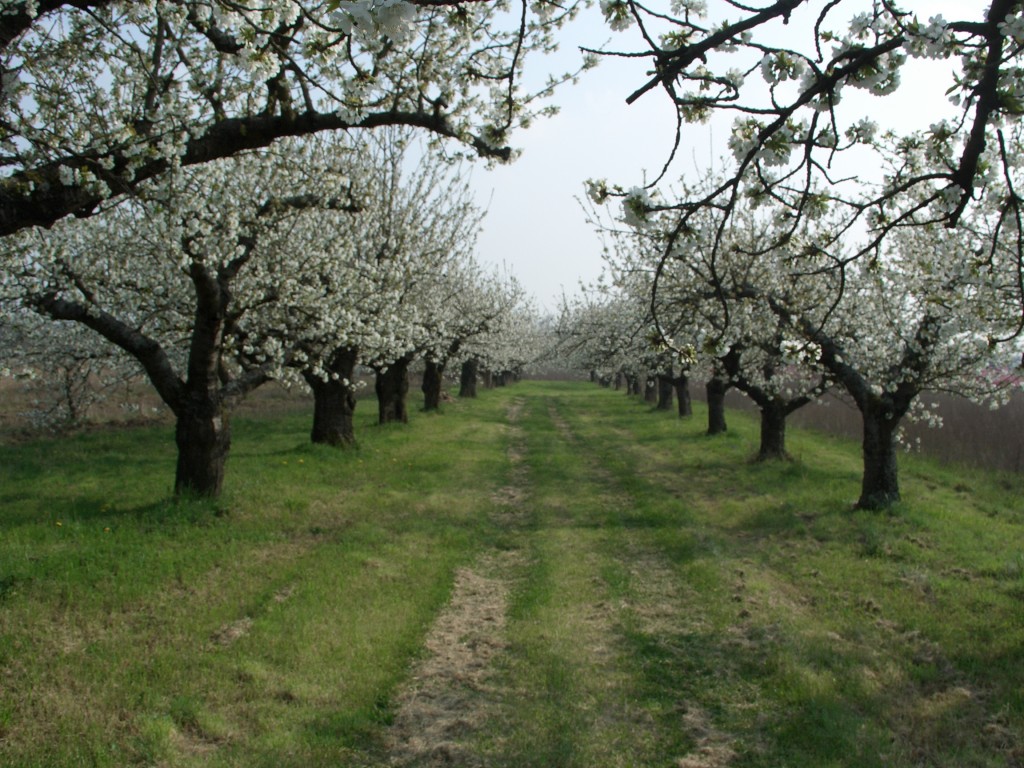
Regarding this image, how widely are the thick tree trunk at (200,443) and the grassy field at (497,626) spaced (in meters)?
0.51

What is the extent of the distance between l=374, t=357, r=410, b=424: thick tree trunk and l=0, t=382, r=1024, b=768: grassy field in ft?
39.0

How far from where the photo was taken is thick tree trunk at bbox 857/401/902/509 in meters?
13.8

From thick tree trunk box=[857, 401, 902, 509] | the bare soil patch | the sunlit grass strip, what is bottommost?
the bare soil patch

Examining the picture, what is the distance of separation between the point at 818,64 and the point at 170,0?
585cm

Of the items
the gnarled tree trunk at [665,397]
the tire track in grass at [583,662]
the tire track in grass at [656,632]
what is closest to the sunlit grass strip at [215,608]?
the tire track in grass at [583,662]

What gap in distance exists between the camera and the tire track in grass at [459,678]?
561cm

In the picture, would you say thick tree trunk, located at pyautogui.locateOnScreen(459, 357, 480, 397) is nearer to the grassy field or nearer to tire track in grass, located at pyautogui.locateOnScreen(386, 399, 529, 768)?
the grassy field

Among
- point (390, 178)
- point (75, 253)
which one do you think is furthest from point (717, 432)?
point (75, 253)

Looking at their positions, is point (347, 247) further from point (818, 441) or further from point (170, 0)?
point (818, 441)

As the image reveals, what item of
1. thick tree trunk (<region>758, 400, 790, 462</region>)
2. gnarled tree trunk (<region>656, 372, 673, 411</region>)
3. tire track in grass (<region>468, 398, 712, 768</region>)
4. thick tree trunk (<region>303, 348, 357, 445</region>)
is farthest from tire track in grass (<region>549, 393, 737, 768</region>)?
gnarled tree trunk (<region>656, 372, 673, 411</region>)

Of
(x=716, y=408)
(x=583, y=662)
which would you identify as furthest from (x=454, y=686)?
(x=716, y=408)

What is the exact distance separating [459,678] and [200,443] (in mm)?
7513

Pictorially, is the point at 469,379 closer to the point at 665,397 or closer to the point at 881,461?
the point at 665,397

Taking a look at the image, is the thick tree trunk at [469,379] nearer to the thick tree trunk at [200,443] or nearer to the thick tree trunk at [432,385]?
the thick tree trunk at [432,385]
